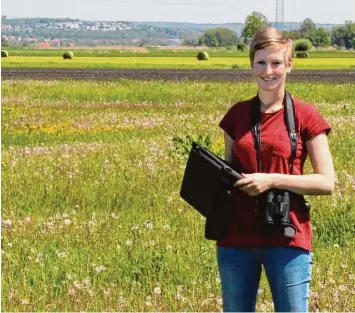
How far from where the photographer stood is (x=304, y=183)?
4.58 metres

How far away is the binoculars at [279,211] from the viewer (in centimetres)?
446

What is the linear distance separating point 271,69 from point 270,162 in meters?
0.46

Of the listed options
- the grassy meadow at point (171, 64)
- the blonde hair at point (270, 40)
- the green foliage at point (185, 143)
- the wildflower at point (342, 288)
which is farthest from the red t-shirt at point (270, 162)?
the grassy meadow at point (171, 64)

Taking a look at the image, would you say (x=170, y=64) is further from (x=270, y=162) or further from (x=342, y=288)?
(x=270, y=162)

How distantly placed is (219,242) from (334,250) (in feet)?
13.0

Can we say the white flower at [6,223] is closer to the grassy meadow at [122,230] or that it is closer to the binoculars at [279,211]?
the grassy meadow at [122,230]

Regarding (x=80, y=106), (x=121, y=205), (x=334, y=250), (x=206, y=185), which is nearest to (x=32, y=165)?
(x=121, y=205)

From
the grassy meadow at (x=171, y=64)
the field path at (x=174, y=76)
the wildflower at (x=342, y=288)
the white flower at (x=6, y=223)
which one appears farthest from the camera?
the grassy meadow at (x=171, y=64)

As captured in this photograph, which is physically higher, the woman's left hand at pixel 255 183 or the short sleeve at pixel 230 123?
the short sleeve at pixel 230 123

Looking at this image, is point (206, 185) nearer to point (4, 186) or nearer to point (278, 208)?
point (278, 208)

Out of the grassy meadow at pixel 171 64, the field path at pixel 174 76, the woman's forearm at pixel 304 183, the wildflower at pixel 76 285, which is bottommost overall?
the grassy meadow at pixel 171 64

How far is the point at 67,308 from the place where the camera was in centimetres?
684

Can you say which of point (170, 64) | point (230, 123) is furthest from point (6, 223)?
point (170, 64)

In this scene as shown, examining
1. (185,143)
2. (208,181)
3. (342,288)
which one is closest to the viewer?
(208,181)
